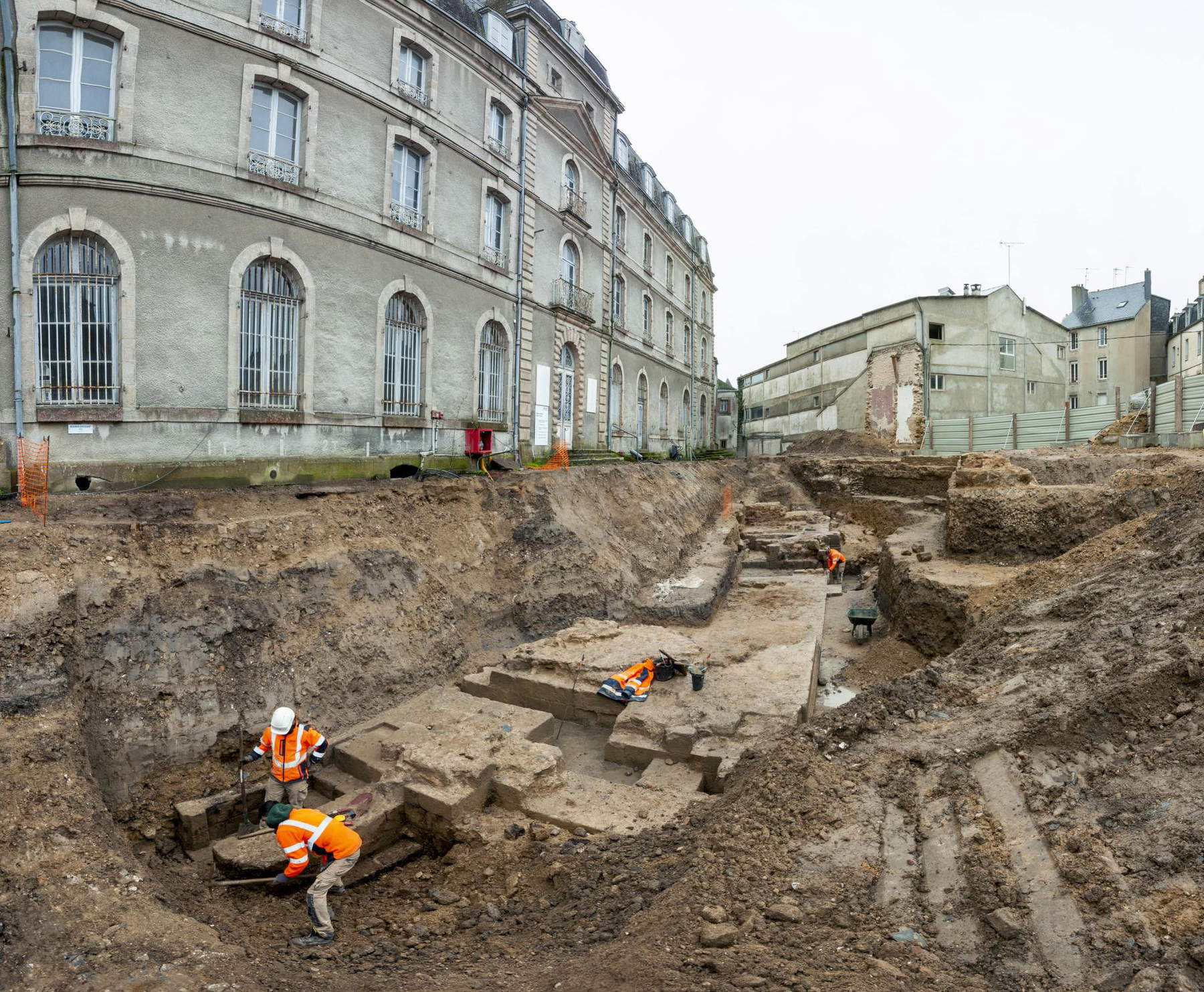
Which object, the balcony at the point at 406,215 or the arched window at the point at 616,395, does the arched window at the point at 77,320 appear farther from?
the arched window at the point at 616,395

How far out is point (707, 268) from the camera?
3841 cm

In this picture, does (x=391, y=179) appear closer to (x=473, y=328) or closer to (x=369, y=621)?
(x=473, y=328)

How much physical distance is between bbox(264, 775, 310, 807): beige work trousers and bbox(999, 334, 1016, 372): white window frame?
33.8 m

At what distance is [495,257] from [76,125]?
A: 905 cm

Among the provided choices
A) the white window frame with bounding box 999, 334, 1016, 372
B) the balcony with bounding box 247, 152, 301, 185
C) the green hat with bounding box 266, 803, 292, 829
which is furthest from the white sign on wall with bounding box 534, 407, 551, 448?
the white window frame with bounding box 999, 334, 1016, 372

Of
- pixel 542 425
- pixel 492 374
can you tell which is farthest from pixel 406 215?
pixel 542 425

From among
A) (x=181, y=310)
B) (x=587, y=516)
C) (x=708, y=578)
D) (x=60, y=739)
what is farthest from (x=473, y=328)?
(x=60, y=739)

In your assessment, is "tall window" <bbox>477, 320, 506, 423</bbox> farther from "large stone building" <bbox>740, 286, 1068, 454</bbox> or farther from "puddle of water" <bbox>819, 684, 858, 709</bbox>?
"large stone building" <bbox>740, 286, 1068, 454</bbox>

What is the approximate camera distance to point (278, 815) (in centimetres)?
626

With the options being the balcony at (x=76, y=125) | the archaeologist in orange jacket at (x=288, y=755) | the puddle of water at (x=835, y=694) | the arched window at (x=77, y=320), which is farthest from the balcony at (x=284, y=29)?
the puddle of water at (x=835, y=694)

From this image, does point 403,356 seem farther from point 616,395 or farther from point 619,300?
point 619,300

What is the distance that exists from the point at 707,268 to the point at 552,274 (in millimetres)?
20836

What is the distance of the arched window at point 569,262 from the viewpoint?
2072 centimetres

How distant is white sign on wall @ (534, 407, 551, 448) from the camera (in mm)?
19047
